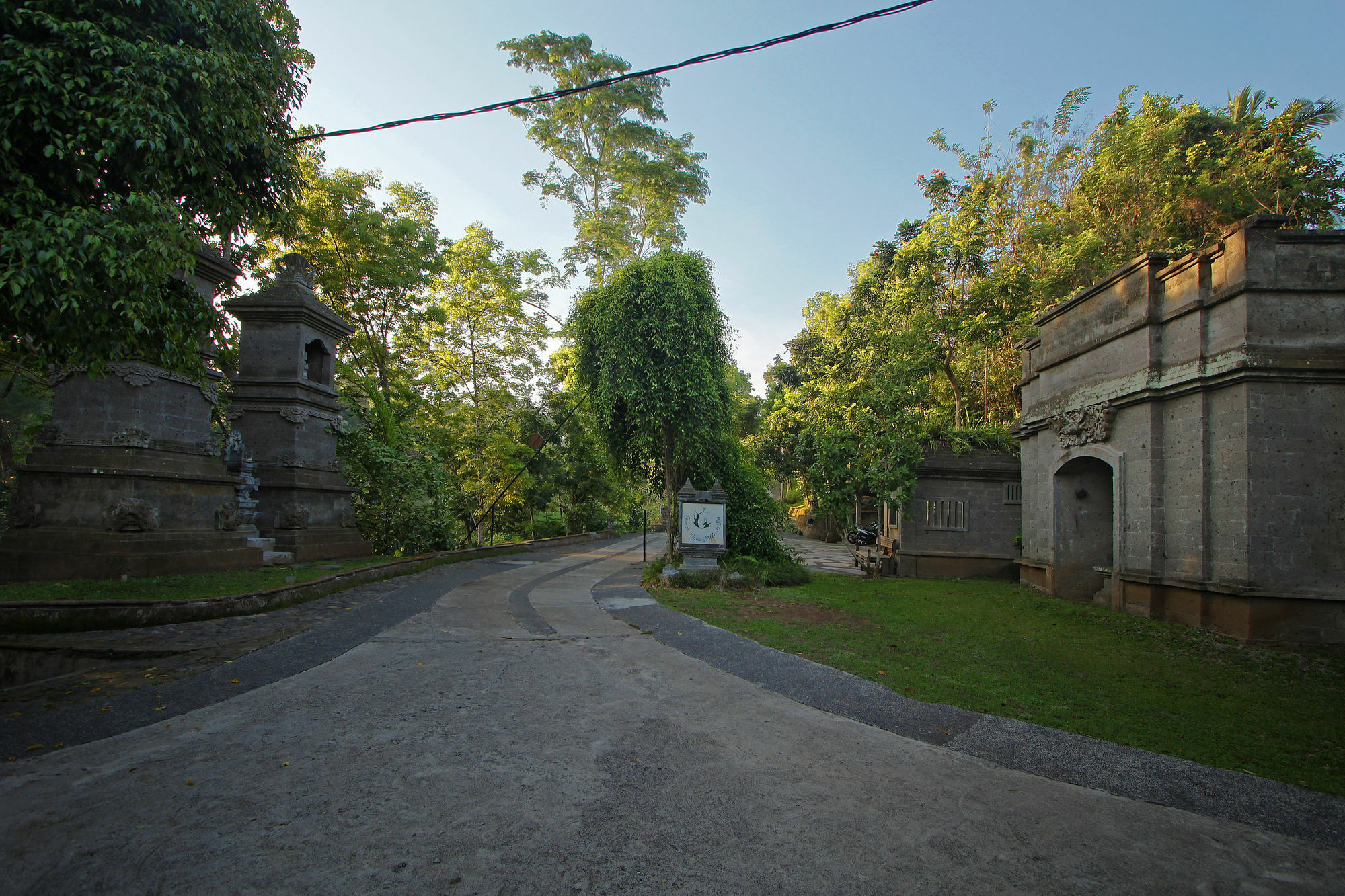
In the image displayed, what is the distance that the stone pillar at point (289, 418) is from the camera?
42.1 ft

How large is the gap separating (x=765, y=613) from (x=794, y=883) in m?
7.55

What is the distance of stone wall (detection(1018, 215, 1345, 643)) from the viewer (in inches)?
320

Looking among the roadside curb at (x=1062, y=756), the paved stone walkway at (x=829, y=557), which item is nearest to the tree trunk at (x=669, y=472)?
the paved stone walkway at (x=829, y=557)

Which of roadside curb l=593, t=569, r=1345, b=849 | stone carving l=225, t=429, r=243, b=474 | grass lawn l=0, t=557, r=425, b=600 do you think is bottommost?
roadside curb l=593, t=569, r=1345, b=849

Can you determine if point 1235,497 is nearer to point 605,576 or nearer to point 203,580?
point 605,576

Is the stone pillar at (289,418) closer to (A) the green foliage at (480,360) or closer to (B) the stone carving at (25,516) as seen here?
(B) the stone carving at (25,516)

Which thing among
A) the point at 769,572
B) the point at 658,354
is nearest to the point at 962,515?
the point at 769,572

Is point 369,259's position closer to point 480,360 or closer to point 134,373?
point 480,360

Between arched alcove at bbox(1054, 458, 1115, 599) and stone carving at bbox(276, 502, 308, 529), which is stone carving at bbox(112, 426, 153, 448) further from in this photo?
arched alcove at bbox(1054, 458, 1115, 599)

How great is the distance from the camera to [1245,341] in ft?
27.6

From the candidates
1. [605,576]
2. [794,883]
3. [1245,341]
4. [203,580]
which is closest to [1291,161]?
[1245,341]

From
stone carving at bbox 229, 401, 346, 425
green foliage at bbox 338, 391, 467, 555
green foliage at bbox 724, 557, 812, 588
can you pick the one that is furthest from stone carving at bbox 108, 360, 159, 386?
green foliage at bbox 724, 557, 812, 588

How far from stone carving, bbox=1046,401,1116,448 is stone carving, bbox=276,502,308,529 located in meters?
15.8

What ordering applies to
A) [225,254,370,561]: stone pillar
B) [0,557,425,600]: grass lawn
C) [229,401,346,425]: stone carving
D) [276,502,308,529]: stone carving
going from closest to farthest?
[0,557,425,600]: grass lawn → [276,502,308,529]: stone carving → [225,254,370,561]: stone pillar → [229,401,346,425]: stone carving
